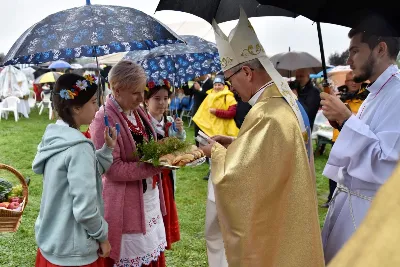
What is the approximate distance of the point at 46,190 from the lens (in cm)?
236

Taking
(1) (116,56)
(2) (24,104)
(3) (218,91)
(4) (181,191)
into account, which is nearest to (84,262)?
(1) (116,56)

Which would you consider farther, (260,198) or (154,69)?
(154,69)

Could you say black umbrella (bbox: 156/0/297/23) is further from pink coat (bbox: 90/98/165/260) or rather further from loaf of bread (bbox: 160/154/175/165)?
loaf of bread (bbox: 160/154/175/165)

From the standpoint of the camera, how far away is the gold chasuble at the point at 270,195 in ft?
6.95

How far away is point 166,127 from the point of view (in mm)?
3814

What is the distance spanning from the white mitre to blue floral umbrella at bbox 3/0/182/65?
439 millimetres

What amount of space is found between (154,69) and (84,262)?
2.77m

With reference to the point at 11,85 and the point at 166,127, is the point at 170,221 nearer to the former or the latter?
the point at 166,127

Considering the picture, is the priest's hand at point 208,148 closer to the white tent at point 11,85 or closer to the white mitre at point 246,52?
the white mitre at point 246,52

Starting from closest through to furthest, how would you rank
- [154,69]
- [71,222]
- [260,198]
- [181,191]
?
[260,198] < [71,222] < [154,69] < [181,191]

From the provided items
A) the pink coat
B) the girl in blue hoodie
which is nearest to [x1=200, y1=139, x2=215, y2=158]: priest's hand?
the pink coat

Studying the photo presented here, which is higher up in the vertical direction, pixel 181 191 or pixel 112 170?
pixel 112 170

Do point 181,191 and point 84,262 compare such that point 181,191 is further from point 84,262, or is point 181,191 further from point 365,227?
point 365,227

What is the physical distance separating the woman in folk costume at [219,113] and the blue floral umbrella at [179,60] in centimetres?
161
